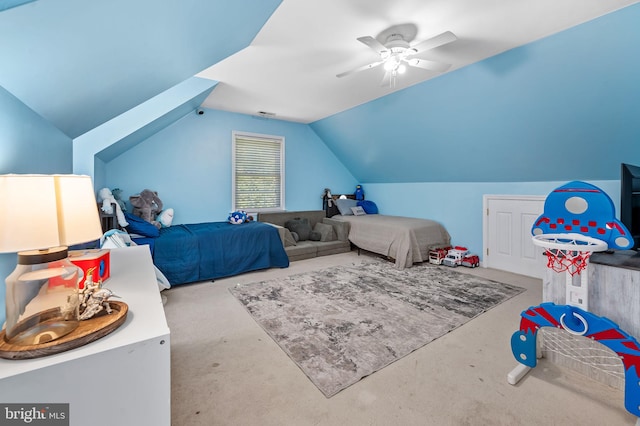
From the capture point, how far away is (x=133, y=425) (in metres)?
0.85

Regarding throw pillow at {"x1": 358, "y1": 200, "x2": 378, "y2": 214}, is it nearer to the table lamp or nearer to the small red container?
the small red container

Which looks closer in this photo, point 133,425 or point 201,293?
point 133,425

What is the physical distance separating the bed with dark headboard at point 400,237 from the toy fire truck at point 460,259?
30 centimetres

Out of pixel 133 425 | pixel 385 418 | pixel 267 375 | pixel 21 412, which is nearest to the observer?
pixel 21 412

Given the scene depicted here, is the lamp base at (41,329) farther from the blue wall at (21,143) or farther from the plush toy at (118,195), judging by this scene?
the plush toy at (118,195)

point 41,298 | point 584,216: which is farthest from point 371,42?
point 41,298

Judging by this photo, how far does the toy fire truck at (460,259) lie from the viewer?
4270 millimetres

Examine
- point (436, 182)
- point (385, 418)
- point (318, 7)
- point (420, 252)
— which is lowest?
point (385, 418)

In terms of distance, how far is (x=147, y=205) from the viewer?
390 cm

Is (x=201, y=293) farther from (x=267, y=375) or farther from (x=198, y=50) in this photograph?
(x=198, y=50)

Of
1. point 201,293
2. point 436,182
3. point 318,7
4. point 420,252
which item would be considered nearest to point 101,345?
point 318,7

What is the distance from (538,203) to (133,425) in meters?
4.57

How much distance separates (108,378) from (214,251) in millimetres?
2985

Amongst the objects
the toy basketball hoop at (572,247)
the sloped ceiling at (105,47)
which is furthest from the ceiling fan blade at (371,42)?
the toy basketball hoop at (572,247)
